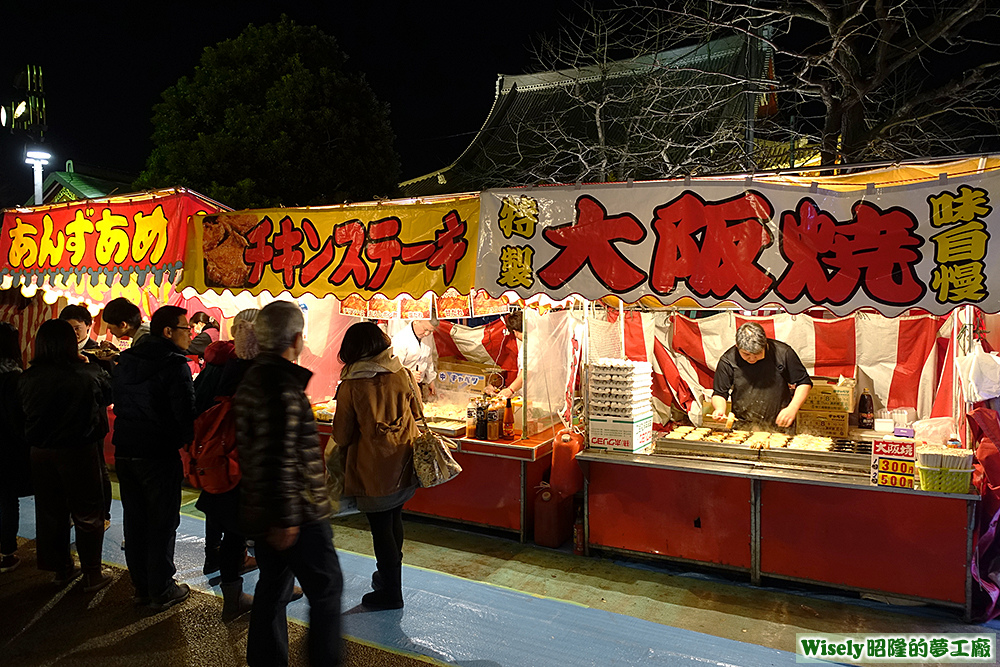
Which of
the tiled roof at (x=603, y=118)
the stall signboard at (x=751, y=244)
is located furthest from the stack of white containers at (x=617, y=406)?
the tiled roof at (x=603, y=118)

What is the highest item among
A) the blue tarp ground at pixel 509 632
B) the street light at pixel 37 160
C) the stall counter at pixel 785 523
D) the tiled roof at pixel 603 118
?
the tiled roof at pixel 603 118

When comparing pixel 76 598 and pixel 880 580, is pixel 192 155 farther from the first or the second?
pixel 880 580

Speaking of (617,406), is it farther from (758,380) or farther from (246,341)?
(246,341)

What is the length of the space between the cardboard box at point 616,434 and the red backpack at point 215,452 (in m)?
3.01

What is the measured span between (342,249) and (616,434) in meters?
3.08

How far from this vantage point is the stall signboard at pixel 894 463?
4.52m

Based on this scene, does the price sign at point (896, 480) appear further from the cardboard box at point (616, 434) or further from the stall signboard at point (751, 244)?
the cardboard box at point (616, 434)

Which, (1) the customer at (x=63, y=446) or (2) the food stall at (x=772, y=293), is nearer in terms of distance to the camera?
(2) the food stall at (x=772, y=293)

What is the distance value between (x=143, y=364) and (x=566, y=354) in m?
4.13

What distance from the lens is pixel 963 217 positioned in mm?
4074

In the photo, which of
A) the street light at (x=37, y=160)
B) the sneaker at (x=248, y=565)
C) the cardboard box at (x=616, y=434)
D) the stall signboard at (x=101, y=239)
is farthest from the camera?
the street light at (x=37, y=160)

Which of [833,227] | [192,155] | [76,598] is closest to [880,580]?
[833,227]

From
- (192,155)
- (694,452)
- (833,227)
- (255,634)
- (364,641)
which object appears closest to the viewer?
(255,634)

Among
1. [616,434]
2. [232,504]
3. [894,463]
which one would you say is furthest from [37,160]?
[894,463]
